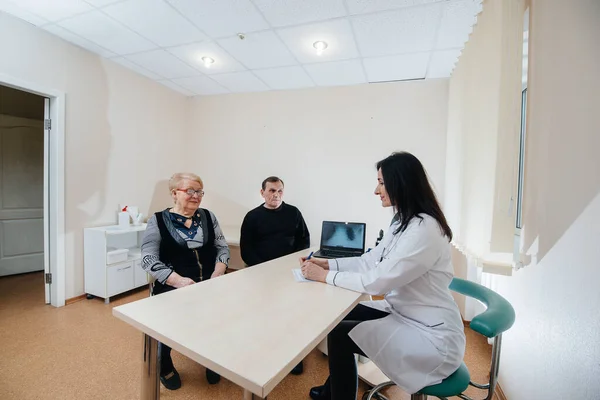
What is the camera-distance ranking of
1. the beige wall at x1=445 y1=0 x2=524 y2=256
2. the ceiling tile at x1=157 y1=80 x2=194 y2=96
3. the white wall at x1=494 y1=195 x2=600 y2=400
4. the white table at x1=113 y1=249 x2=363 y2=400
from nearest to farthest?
the white table at x1=113 y1=249 x2=363 y2=400, the white wall at x1=494 y1=195 x2=600 y2=400, the beige wall at x1=445 y1=0 x2=524 y2=256, the ceiling tile at x1=157 y1=80 x2=194 y2=96

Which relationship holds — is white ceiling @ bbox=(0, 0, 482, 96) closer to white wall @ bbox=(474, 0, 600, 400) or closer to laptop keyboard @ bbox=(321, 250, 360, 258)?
white wall @ bbox=(474, 0, 600, 400)

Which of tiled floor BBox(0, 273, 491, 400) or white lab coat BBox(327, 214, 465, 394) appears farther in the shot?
tiled floor BBox(0, 273, 491, 400)

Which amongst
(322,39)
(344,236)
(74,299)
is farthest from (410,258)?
(74,299)

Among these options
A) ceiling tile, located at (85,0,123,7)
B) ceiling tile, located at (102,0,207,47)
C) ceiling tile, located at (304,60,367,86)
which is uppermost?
ceiling tile, located at (85,0,123,7)

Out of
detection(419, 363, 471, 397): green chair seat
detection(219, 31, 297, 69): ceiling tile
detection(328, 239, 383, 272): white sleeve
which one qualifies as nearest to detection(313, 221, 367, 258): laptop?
detection(328, 239, 383, 272): white sleeve

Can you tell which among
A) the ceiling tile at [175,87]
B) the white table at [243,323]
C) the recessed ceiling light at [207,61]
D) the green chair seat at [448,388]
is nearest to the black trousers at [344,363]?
the white table at [243,323]

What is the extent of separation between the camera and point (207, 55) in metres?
2.88

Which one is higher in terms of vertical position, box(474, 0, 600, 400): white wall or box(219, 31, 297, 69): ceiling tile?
box(219, 31, 297, 69): ceiling tile

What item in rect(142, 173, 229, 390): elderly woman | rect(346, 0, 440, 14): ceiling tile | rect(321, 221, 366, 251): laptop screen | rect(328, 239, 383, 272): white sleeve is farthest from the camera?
rect(321, 221, 366, 251): laptop screen

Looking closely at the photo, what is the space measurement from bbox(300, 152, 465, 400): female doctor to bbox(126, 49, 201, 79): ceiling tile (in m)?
2.75

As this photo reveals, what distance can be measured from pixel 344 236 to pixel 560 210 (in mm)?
1462

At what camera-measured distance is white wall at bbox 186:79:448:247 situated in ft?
10.5

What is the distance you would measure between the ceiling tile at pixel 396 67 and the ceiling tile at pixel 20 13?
9.53 ft

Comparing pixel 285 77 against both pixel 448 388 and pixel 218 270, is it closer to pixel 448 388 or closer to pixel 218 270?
pixel 218 270
